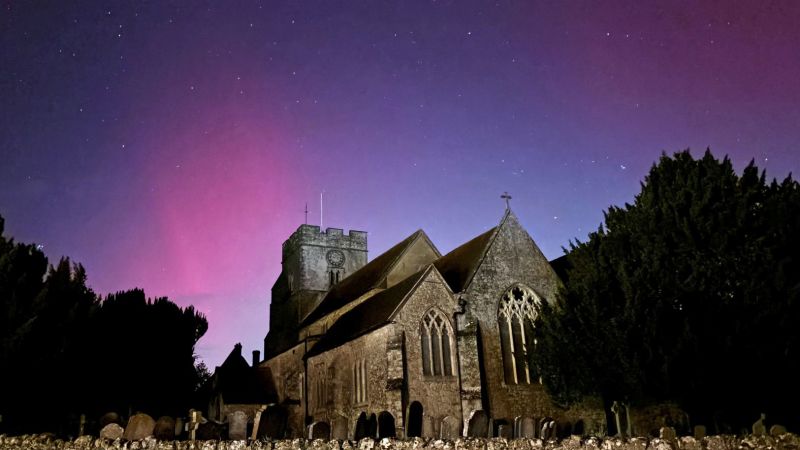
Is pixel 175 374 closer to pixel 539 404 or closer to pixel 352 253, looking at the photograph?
pixel 352 253

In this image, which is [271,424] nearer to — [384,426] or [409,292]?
[384,426]

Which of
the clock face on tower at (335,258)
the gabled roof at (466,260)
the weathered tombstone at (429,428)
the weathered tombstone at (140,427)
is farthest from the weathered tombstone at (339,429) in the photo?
the clock face on tower at (335,258)

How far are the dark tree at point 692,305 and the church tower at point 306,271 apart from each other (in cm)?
2389

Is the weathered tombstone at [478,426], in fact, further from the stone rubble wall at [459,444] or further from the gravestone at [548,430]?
the stone rubble wall at [459,444]

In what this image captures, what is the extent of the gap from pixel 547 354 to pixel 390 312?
5993mm

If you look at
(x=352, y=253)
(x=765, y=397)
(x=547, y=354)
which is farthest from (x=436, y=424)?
(x=352, y=253)

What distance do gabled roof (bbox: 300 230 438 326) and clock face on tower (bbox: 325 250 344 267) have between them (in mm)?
6313

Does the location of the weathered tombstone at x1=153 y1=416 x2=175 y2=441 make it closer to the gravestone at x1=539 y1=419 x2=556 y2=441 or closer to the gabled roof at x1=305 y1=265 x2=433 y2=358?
the gravestone at x1=539 y1=419 x2=556 y2=441

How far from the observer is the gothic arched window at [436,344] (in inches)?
905

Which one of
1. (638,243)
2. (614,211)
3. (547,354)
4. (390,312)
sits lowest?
(547,354)

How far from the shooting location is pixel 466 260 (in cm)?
2741

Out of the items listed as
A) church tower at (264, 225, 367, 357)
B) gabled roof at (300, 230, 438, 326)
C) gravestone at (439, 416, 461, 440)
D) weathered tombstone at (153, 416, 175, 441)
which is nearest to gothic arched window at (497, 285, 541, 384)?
gabled roof at (300, 230, 438, 326)

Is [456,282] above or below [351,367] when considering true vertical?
above

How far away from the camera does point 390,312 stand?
23.5 metres
